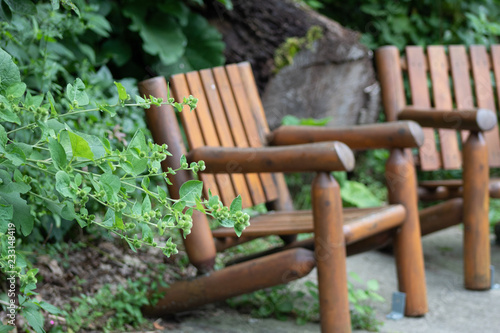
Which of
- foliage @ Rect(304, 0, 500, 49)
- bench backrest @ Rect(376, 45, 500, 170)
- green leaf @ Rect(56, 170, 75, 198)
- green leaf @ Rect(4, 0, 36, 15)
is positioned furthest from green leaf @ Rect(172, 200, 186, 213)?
foliage @ Rect(304, 0, 500, 49)

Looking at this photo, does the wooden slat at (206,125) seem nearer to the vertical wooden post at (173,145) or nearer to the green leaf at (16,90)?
the vertical wooden post at (173,145)

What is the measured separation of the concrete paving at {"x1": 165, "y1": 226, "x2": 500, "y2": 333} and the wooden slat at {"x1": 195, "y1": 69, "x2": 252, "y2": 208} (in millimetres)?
476

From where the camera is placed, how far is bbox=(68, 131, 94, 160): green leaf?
1157 mm

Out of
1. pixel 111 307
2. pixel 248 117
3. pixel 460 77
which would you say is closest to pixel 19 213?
pixel 111 307

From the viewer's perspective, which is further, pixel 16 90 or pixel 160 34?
pixel 160 34

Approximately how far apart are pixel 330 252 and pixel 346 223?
157 millimetres

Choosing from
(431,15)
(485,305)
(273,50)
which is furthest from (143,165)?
(431,15)

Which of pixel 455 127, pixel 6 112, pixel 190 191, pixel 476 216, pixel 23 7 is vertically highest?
pixel 23 7

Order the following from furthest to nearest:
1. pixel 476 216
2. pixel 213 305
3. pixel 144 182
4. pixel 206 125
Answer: pixel 476 216
pixel 213 305
pixel 206 125
pixel 144 182

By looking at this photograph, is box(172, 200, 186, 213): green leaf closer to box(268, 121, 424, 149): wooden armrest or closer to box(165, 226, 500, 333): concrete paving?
box(165, 226, 500, 333): concrete paving

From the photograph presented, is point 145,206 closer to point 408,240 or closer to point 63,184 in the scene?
point 63,184

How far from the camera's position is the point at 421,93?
3.34 metres

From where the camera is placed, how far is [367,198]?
14.3 ft

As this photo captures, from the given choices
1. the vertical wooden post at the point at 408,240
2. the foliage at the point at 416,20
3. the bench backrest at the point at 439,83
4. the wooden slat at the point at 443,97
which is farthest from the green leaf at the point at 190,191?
the foliage at the point at 416,20
